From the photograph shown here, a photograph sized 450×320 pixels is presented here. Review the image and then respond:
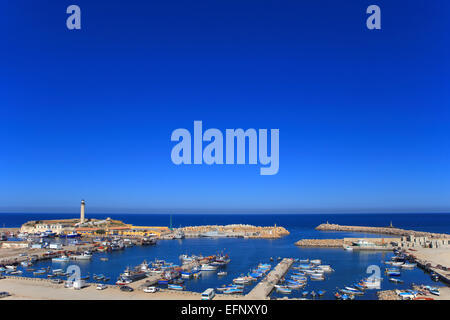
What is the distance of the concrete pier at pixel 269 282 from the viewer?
15066 millimetres

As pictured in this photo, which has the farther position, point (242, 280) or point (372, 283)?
point (242, 280)

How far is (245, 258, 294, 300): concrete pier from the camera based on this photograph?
15.1m

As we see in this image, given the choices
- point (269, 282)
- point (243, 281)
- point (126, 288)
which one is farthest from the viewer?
point (243, 281)

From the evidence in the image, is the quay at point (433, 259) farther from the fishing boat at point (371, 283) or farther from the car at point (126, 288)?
the car at point (126, 288)

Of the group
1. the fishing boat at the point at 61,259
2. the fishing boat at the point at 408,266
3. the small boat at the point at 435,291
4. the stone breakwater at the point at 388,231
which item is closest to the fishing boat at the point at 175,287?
→ the small boat at the point at 435,291

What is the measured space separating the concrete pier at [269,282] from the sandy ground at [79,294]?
145 centimetres

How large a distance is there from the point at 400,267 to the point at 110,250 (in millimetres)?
24803

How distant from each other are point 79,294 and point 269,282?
9526 millimetres

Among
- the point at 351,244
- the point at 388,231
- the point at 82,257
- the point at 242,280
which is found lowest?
the point at 388,231

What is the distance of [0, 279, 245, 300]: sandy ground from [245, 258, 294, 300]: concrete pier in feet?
4.77

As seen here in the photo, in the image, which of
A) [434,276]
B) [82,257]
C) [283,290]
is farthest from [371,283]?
[82,257]

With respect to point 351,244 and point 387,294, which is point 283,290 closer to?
point 387,294

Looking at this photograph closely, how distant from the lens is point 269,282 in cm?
1783

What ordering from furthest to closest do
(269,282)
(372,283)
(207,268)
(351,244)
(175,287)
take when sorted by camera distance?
(351,244), (207,268), (269,282), (372,283), (175,287)
